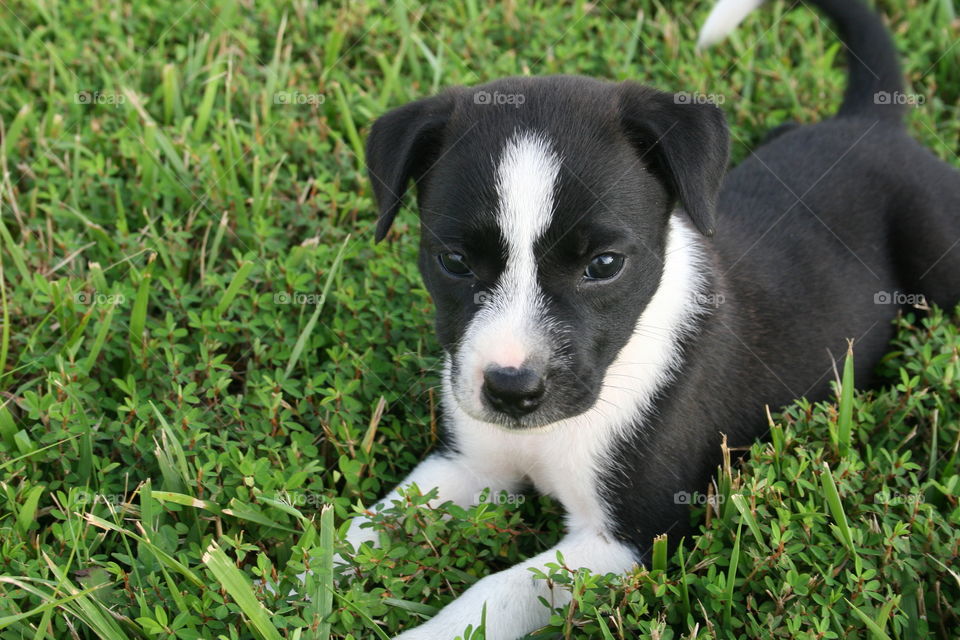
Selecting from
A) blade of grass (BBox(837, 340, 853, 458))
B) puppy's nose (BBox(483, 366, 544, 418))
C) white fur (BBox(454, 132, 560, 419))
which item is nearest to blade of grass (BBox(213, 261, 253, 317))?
white fur (BBox(454, 132, 560, 419))

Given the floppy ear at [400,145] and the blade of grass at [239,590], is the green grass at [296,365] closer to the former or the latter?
the blade of grass at [239,590]

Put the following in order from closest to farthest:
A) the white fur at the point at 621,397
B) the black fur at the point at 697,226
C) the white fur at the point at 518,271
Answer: the white fur at the point at 518,271 → the black fur at the point at 697,226 → the white fur at the point at 621,397

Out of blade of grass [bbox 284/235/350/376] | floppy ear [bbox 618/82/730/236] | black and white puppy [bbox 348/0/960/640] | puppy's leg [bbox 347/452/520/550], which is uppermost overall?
floppy ear [bbox 618/82/730/236]

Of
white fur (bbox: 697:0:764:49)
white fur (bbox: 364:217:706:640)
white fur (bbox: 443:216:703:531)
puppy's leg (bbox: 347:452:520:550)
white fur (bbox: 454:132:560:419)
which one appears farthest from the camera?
white fur (bbox: 697:0:764:49)

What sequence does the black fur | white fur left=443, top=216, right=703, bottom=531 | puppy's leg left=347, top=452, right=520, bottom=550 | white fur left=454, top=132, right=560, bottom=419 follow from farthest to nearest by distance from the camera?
puppy's leg left=347, top=452, right=520, bottom=550 → white fur left=443, top=216, right=703, bottom=531 → the black fur → white fur left=454, top=132, right=560, bottom=419

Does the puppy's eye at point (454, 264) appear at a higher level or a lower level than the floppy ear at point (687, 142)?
lower

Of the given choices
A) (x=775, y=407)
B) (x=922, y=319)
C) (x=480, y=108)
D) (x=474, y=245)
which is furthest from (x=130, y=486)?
(x=922, y=319)

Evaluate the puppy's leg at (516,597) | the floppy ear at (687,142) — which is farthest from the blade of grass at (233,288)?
the floppy ear at (687,142)

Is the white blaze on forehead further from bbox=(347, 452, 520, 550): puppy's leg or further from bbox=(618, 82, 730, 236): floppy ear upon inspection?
bbox=(347, 452, 520, 550): puppy's leg
